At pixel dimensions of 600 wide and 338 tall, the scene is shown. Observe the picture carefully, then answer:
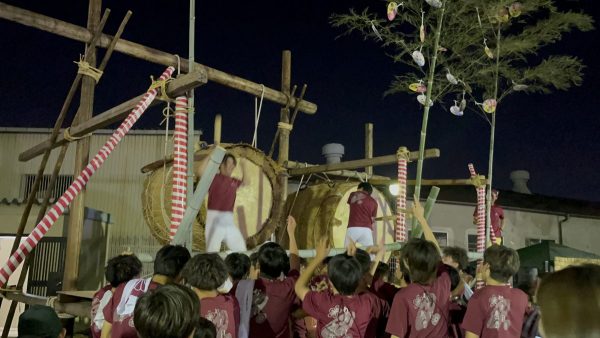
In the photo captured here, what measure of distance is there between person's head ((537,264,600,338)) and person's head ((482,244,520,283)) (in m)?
2.28

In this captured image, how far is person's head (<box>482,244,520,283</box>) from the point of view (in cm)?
396

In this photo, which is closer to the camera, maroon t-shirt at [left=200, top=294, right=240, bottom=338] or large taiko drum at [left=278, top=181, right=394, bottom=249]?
maroon t-shirt at [left=200, top=294, right=240, bottom=338]

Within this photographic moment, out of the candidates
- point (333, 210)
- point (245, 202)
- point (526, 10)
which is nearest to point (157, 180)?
point (245, 202)

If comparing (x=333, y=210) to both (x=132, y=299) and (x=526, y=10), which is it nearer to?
(x=526, y=10)

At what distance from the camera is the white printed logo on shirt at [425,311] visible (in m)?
3.81

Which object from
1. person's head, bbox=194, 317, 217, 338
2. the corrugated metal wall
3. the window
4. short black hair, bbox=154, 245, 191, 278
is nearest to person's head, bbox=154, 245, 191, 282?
short black hair, bbox=154, 245, 191, 278

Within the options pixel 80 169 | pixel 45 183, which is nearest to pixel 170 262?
pixel 80 169

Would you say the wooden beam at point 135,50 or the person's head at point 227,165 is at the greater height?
the wooden beam at point 135,50

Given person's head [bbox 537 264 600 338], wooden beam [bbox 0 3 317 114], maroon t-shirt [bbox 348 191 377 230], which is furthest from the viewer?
maroon t-shirt [bbox 348 191 377 230]

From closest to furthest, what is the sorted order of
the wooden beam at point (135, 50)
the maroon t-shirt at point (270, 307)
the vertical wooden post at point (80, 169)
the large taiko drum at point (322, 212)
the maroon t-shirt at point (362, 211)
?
the maroon t-shirt at point (270, 307)
the wooden beam at point (135, 50)
the vertical wooden post at point (80, 169)
the maroon t-shirt at point (362, 211)
the large taiko drum at point (322, 212)

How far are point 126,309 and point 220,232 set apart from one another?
3.48 metres

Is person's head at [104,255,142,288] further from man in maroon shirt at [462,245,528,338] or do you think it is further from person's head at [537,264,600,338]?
person's head at [537,264,600,338]

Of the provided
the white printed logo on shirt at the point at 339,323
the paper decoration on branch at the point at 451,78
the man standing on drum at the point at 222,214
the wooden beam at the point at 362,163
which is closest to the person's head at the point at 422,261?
the white printed logo on shirt at the point at 339,323

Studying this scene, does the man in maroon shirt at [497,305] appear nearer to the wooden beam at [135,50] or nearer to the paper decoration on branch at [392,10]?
the wooden beam at [135,50]
